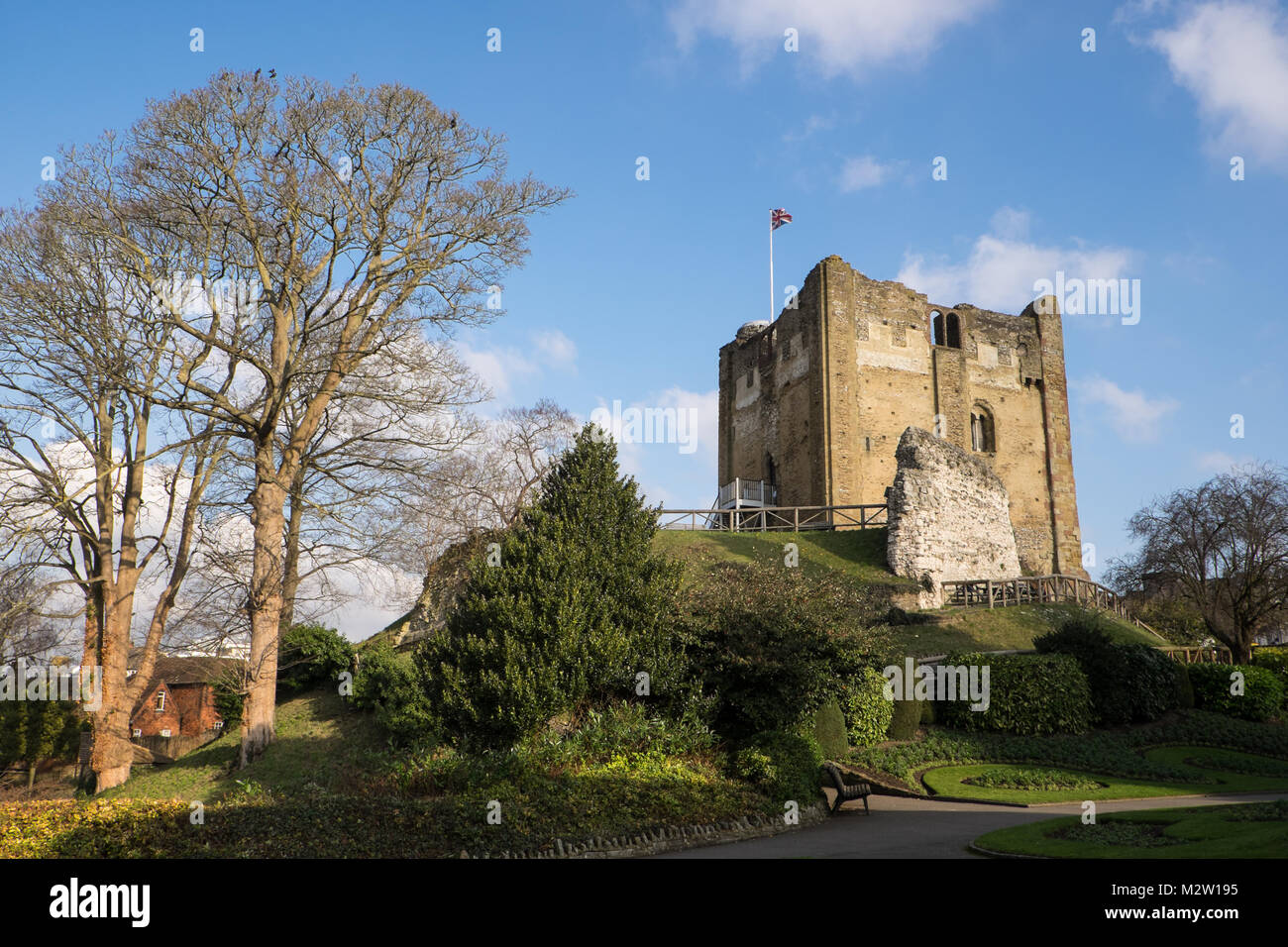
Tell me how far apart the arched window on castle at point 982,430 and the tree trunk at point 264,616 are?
39.1 meters

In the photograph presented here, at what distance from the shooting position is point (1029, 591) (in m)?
31.6

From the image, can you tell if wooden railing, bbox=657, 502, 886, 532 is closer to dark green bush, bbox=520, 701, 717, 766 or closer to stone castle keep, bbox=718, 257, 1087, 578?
stone castle keep, bbox=718, 257, 1087, 578

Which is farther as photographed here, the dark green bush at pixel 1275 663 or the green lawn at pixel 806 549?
the green lawn at pixel 806 549

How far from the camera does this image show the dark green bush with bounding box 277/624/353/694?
26891mm

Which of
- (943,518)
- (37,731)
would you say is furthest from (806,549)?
(37,731)

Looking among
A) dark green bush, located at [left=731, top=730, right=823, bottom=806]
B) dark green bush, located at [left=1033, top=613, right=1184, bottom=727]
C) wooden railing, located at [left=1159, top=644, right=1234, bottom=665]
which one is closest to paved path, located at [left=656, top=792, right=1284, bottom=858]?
dark green bush, located at [left=731, top=730, right=823, bottom=806]

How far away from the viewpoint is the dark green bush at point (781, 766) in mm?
14352

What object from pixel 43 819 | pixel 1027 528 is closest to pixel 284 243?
pixel 43 819

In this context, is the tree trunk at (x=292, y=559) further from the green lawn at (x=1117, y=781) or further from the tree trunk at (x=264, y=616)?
the green lawn at (x=1117, y=781)

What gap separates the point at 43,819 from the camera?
30.8 feet

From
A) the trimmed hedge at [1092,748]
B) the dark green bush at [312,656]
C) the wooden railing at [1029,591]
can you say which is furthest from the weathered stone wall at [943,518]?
the dark green bush at [312,656]

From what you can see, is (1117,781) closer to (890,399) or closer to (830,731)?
(830,731)

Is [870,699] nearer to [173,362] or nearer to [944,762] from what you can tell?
[944,762]
